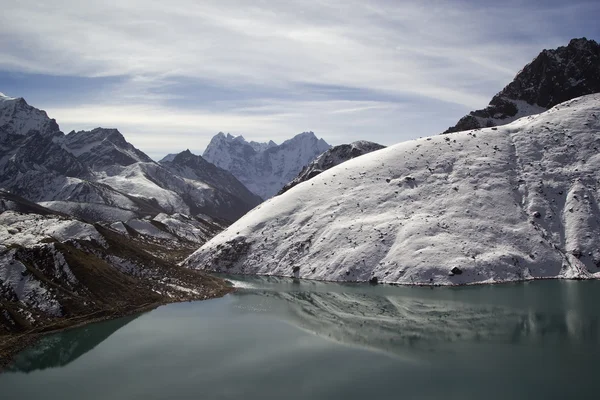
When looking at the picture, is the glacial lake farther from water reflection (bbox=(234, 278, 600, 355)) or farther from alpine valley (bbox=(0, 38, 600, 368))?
alpine valley (bbox=(0, 38, 600, 368))

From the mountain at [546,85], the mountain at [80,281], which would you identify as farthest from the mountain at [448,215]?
the mountain at [546,85]

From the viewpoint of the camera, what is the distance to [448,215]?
87.5 meters

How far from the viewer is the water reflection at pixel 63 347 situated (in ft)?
145

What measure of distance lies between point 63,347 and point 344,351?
30.6 metres

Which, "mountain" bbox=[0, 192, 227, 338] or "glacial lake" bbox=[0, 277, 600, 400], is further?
"mountain" bbox=[0, 192, 227, 338]

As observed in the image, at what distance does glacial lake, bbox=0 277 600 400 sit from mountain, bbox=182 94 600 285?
8.71 metres

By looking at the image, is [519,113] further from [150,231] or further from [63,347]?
[63,347]

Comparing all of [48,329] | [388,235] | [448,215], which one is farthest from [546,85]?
[48,329]

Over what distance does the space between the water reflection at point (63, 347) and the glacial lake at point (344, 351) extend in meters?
0.12

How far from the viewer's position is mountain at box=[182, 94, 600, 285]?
7644cm

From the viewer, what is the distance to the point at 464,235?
81.2m

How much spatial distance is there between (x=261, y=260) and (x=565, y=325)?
6254cm

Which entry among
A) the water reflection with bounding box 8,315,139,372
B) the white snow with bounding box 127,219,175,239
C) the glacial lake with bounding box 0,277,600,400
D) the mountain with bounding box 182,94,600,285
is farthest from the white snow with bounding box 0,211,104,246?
the white snow with bounding box 127,219,175,239

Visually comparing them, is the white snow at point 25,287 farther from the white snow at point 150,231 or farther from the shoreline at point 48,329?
the white snow at point 150,231
